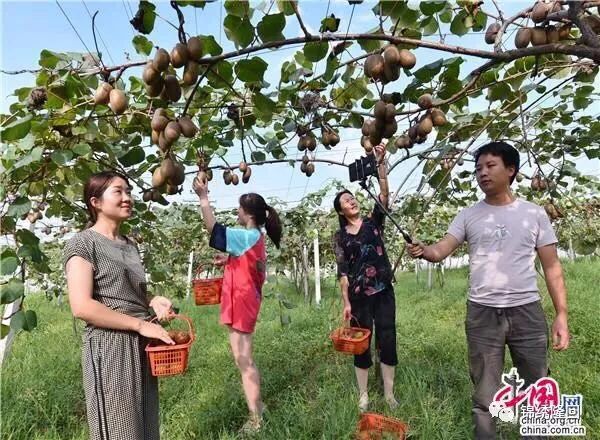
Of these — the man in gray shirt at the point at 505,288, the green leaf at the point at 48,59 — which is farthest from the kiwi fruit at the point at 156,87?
the man in gray shirt at the point at 505,288

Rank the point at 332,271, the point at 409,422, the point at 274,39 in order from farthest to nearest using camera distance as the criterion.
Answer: the point at 332,271 → the point at 409,422 → the point at 274,39

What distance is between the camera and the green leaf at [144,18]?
3.50ft

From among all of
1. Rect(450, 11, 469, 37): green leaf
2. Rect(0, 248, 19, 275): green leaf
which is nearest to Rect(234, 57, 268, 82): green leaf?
Rect(450, 11, 469, 37): green leaf

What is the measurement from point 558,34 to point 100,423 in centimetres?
155

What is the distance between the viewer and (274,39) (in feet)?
3.42

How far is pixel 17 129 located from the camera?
3.99ft

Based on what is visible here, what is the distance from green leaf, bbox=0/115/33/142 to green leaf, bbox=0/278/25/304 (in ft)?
1.41

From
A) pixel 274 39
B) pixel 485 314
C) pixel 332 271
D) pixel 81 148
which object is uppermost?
pixel 274 39

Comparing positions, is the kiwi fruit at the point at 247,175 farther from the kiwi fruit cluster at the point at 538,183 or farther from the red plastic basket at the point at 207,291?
the kiwi fruit cluster at the point at 538,183

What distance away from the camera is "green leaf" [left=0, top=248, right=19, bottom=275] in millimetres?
1368

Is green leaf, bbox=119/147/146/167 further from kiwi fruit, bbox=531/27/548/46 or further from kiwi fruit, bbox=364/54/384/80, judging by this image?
kiwi fruit, bbox=531/27/548/46

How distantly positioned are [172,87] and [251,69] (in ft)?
0.63

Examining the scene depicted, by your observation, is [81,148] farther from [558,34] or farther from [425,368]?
[425,368]

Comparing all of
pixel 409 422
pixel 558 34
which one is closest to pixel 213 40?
pixel 558 34
